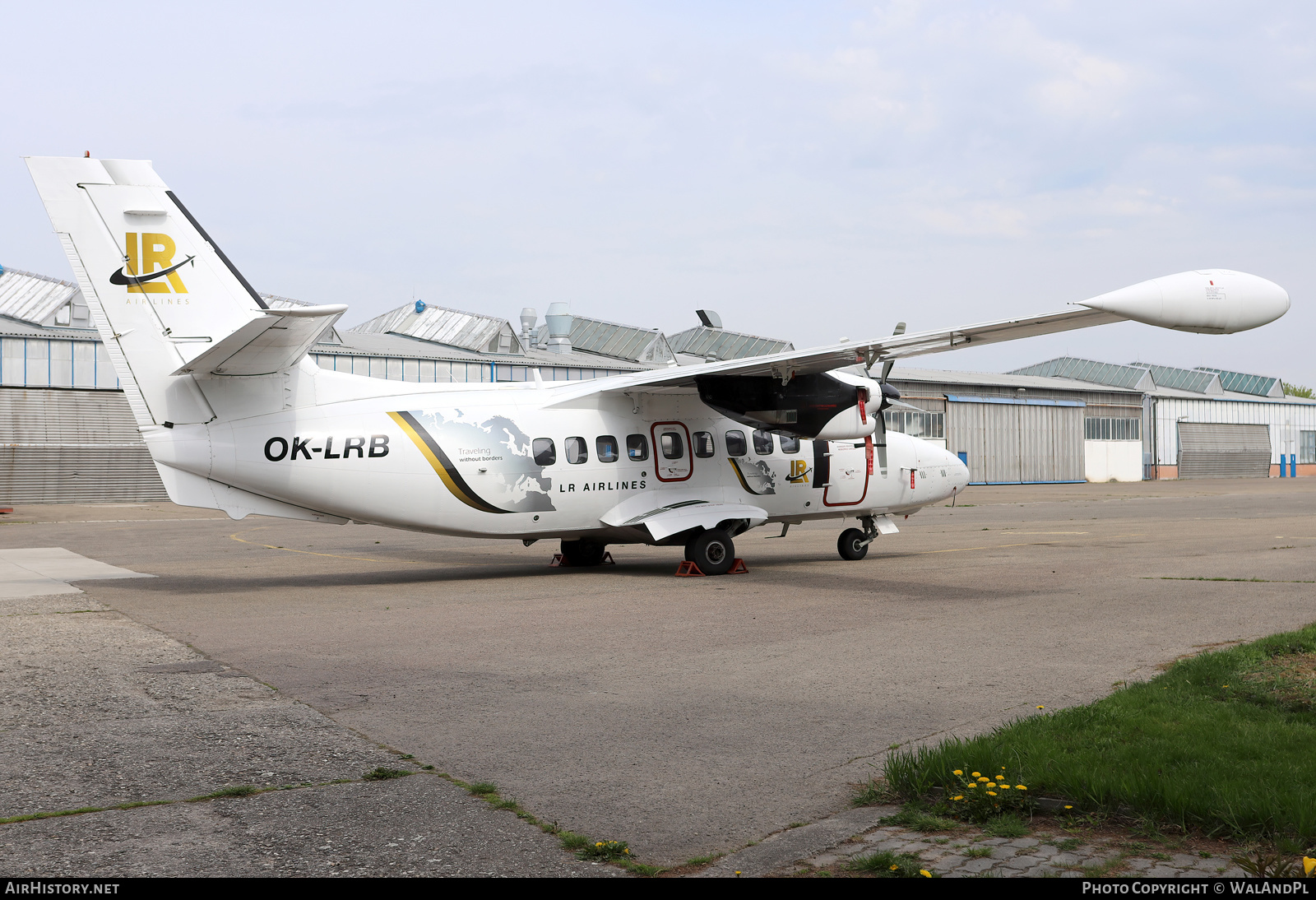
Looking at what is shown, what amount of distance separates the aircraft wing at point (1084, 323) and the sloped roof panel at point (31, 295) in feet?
140

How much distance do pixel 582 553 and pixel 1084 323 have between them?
9.99 m

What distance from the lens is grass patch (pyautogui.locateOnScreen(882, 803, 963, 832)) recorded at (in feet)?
16.5

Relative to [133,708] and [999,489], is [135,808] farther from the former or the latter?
[999,489]

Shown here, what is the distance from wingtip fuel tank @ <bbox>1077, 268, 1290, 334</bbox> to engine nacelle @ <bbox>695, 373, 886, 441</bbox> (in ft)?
20.6

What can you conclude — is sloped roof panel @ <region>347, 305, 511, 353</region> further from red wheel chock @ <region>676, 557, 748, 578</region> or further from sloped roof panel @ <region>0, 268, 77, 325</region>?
red wheel chock @ <region>676, 557, 748, 578</region>

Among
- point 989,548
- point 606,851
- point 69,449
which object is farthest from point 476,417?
point 69,449

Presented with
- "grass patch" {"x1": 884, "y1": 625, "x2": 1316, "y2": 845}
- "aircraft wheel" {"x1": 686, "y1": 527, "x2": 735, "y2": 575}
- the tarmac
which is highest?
"aircraft wheel" {"x1": 686, "y1": 527, "x2": 735, "y2": 575}

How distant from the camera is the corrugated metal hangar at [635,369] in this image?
45906mm

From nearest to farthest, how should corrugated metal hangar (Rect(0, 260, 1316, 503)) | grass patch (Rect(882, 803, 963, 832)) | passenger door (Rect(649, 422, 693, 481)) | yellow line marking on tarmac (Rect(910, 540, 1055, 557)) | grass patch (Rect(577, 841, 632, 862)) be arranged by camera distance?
grass patch (Rect(577, 841, 632, 862)) < grass patch (Rect(882, 803, 963, 832)) < passenger door (Rect(649, 422, 693, 481)) < yellow line marking on tarmac (Rect(910, 540, 1055, 557)) < corrugated metal hangar (Rect(0, 260, 1316, 503))

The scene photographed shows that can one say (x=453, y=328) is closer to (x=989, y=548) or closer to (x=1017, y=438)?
(x=1017, y=438)

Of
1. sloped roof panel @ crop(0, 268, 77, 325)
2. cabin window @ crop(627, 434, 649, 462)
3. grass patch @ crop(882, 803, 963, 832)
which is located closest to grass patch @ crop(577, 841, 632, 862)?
grass patch @ crop(882, 803, 963, 832)

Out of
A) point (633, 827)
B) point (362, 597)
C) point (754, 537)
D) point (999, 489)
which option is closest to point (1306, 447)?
point (999, 489)

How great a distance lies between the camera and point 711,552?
705 inches

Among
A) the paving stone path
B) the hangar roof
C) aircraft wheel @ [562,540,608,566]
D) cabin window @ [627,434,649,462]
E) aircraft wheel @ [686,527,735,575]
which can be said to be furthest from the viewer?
the hangar roof
